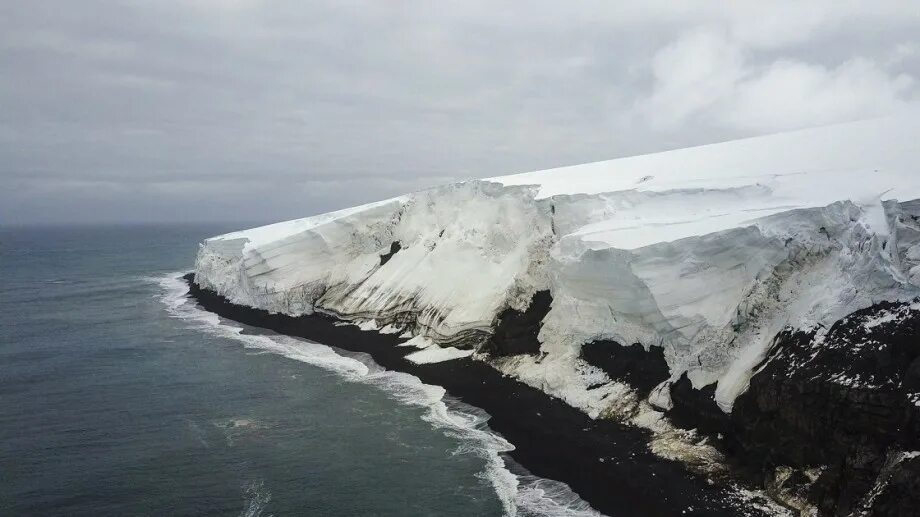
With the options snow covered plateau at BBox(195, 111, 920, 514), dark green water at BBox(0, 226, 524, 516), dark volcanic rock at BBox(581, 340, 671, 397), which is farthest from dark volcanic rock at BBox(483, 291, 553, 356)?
dark green water at BBox(0, 226, 524, 516)

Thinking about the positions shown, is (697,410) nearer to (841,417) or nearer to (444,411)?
(841,417)

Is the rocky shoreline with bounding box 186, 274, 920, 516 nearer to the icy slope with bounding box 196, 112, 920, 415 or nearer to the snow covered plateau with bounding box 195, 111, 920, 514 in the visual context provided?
the snow covered plateau with bounding box 195, 111, 920, 514

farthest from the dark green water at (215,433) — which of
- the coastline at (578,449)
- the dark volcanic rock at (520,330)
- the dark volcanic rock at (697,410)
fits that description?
the dark volcanic rock at (697,410)

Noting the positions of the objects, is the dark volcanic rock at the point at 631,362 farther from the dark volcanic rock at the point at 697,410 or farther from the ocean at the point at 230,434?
the ocean at the point at 230,434

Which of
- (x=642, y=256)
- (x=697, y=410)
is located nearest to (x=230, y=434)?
(x=697, y=410)

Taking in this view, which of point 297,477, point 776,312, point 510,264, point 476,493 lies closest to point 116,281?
point 510,264
